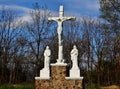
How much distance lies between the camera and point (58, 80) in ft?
61.8

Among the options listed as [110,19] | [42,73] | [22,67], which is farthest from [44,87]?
[22,67]

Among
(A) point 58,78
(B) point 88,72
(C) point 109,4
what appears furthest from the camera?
(B) point 88,72

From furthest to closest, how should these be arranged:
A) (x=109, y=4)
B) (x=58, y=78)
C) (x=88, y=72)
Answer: (x=88, y=72)
(x=109, y=4)
(x=58, y=78)

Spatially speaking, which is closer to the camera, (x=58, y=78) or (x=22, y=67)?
(x=58, y=78)

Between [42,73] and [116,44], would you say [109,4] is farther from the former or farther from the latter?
[42,73]

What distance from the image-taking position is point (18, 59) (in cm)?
4212

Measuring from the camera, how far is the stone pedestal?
18.6m

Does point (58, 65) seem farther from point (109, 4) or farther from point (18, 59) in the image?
point (18, 59)

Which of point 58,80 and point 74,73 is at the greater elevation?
point 74,73

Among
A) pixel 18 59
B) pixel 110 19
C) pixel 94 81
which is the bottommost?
pixel 94 81

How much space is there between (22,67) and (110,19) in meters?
12.3

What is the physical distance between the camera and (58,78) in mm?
18828

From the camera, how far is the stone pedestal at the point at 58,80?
731 inches

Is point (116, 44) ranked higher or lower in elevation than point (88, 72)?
higher
